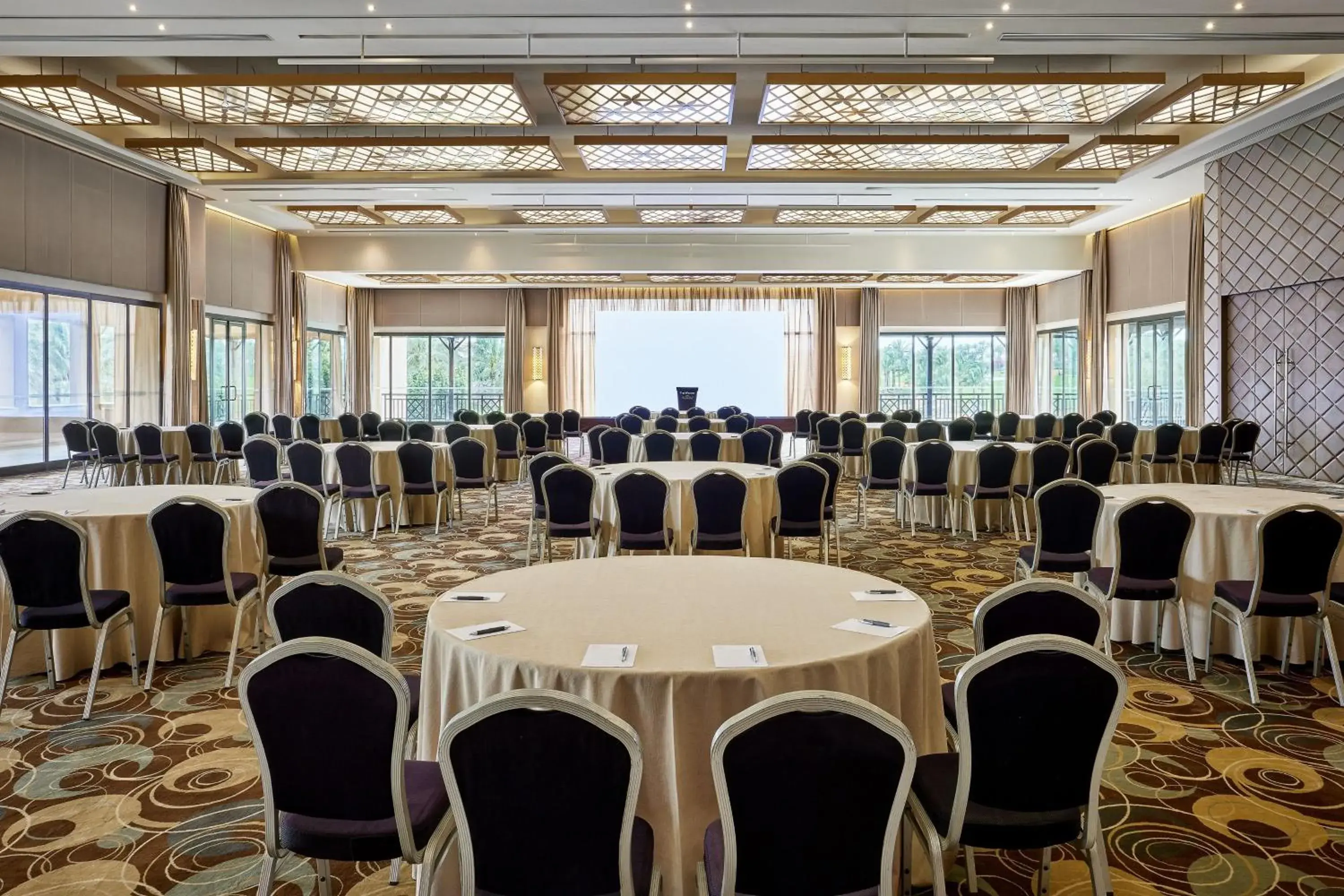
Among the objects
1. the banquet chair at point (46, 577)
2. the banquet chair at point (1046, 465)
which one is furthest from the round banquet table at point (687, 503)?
the banquet chair at point (46, 577)

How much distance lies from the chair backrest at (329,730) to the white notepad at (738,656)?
0.82 m

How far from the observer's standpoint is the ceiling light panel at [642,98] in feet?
25.5

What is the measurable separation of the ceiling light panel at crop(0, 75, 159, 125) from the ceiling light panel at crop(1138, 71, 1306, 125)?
9726 millimetres

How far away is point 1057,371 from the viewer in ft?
68.6

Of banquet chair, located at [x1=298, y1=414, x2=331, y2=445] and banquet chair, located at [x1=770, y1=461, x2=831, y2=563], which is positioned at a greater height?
banquet chair, located at [x1=298, y1=414, x2=331, y2=445]

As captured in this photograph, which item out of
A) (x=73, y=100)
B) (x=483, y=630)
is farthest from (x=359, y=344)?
(x=483, y=630)

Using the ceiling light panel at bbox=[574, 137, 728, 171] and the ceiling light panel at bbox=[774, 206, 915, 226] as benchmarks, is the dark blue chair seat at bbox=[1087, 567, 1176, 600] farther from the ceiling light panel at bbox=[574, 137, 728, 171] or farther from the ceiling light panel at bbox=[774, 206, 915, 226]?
the ceiling light panel at bbox=[774, 206, 915, 226]

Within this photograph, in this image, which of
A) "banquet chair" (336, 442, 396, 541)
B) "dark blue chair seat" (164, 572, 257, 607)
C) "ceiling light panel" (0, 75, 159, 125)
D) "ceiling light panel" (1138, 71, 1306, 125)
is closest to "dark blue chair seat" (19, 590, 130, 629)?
"dark blue chair seat" (164, 572, 257, 607)

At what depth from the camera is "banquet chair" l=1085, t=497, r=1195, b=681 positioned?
4.71 metres

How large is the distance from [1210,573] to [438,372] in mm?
20293

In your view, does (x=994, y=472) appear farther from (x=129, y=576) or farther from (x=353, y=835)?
(x=353, y=835)

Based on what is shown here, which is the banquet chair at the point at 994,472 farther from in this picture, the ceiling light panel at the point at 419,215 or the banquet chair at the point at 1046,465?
the ceiling light panel at the point at 419,215

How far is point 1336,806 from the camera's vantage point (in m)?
3.31

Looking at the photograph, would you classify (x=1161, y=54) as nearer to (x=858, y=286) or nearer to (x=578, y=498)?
(x=578, y=498)
